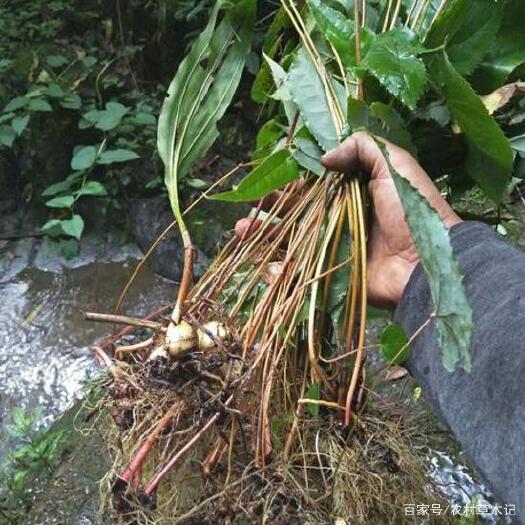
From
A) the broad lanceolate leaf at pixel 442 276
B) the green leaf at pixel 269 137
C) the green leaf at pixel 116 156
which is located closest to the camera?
the broad lanceolate leaf at pixel 442 276

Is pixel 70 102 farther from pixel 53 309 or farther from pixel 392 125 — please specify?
pixel 392 125

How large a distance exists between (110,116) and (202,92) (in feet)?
4.22

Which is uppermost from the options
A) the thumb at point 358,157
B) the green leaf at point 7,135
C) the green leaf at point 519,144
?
the thumb at point 358,157

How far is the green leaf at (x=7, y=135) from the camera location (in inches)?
83.2

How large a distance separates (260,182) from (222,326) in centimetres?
22

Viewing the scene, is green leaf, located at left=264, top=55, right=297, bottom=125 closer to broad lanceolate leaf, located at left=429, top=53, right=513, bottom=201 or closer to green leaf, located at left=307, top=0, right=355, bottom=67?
green leaf, located at left=307, top=0, right=355, bottom=67

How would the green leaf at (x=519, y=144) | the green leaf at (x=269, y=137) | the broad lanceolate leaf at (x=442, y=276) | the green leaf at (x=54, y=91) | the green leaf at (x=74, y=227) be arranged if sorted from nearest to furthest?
1. the broad lanceolate leaf at (x=442, y=276)
2. the green leaf at (x=519, y=144)
3. the green leaf at (x=269, y=137)
4. the green leaf at (x=74, y=227)
5. the green leaf at (x=54, y=91)

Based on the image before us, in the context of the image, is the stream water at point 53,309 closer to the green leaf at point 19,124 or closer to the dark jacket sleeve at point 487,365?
the green leaf at point 19,124

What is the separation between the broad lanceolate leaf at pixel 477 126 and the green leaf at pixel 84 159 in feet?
4.84

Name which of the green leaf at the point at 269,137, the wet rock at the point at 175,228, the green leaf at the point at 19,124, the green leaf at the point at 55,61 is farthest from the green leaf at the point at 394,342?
the green leaf at the point at 55,61

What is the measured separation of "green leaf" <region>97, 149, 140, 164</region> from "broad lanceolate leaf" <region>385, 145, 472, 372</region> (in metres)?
1.58

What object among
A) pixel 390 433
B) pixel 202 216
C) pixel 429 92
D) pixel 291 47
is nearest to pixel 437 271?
pixel 390 433

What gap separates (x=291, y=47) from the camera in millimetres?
1136

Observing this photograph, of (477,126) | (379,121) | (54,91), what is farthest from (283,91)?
(54,91)
